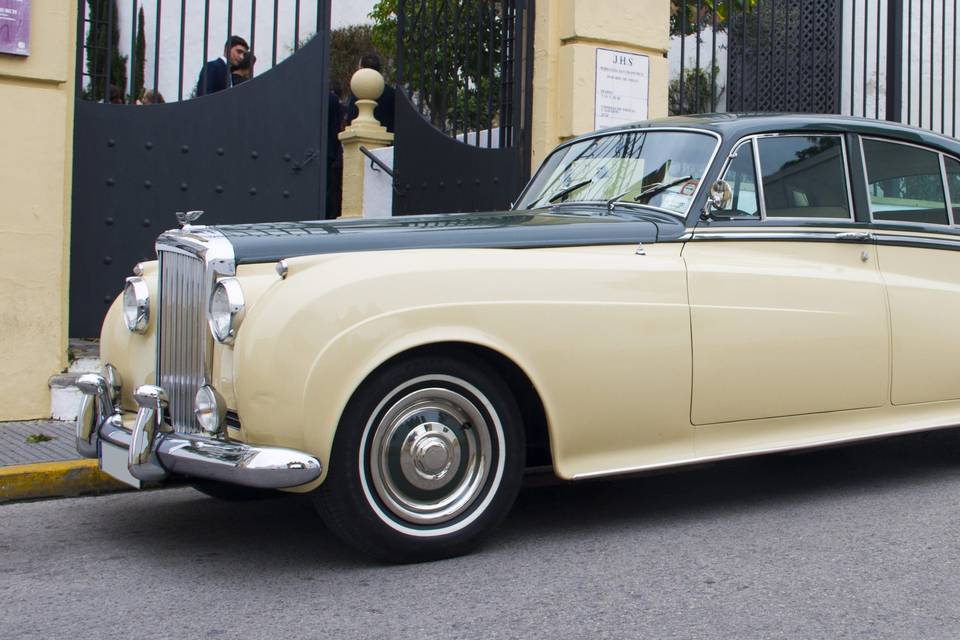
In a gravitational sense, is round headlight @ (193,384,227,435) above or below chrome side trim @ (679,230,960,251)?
below

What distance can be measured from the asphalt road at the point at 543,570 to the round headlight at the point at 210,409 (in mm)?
515

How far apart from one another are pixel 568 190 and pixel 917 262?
1629 mm

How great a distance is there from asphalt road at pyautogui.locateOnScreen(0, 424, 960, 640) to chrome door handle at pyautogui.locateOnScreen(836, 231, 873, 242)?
113 cm

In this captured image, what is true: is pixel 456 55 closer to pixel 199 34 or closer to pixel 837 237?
pixel 837 237

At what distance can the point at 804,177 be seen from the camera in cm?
506

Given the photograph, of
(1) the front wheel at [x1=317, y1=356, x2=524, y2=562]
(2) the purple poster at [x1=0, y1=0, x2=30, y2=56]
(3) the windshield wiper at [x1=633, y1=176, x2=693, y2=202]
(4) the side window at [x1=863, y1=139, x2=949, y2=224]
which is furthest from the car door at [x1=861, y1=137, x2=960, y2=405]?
(2) the purple poster at [x1=0, y1=0, x2=30, y2=56]

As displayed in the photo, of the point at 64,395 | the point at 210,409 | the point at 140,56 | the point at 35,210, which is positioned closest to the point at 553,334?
the point at 210,409

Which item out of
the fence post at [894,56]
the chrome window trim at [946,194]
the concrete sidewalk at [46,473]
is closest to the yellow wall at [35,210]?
the concrete sidewalk at [46,473]

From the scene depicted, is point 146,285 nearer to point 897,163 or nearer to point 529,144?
point 897,163

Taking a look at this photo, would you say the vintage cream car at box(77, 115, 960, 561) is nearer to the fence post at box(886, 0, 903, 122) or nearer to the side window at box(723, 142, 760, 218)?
the side window at box(723, 142, 760, 218)

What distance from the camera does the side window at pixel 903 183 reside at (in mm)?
5293

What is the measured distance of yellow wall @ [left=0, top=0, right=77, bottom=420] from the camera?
6391 millimetres

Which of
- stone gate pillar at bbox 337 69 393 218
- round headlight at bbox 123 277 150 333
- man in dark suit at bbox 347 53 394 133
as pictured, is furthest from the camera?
man in dark suit at bbox 347 53 394 133

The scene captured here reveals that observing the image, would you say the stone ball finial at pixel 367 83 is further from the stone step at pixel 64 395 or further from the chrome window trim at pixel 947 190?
the chrome window trim at pixel 947 190
